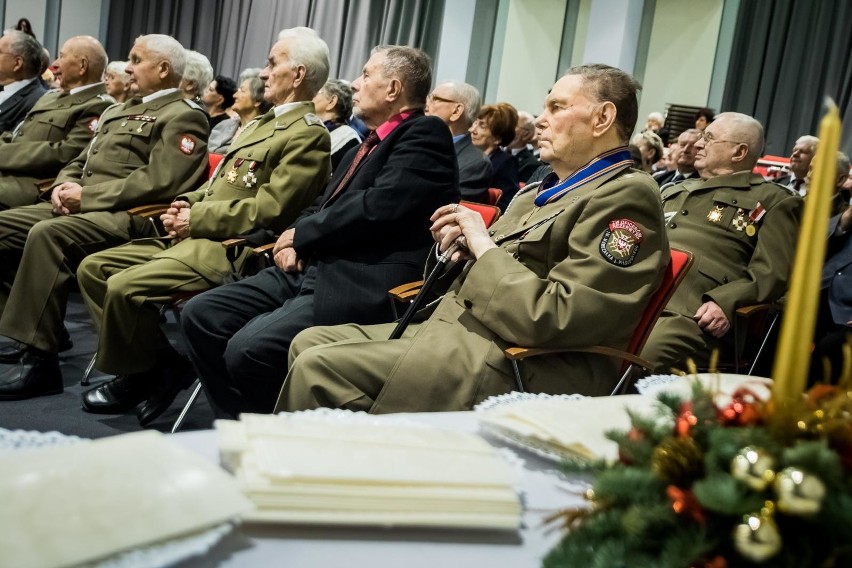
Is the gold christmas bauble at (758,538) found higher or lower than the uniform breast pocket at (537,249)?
higher

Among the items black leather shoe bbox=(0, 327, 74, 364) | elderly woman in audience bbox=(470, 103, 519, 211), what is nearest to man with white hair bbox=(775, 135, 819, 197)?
elderly woman in audience bbox=(470, 103, 519, 211)

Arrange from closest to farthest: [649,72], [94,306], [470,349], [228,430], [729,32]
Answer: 1. [228,430]
2. [470,349]
3. [94,306]
4. [729,32]
5. [649,72]

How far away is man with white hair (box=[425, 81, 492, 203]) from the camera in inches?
174

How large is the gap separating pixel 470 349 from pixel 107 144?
234 cm

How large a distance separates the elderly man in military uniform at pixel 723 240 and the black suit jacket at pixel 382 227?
0.88 metres

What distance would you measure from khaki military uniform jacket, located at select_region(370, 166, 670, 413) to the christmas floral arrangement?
1125mm

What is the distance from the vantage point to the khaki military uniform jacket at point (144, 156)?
3.48 metres

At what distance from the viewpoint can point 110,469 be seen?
678 mm

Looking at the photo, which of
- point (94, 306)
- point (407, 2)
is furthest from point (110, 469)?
point (407, 2)

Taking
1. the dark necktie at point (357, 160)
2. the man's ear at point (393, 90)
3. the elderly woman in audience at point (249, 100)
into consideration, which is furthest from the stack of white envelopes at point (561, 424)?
the elderly woman in audience at point (249, 100)

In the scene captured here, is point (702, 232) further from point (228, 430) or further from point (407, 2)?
point (407, 2)

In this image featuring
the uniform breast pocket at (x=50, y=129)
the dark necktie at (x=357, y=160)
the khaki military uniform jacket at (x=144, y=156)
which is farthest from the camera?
the uniform breast pocket at (x=50, y=129)

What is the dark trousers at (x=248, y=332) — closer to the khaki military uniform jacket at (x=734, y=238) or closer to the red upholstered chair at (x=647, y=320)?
the red upholstered chair at (x=647, y=320)

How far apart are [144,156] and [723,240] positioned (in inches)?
89.1
